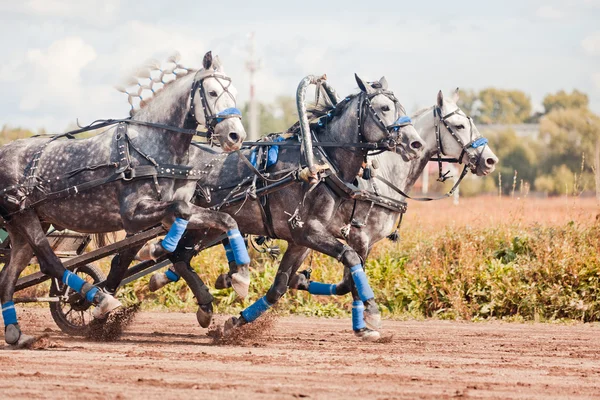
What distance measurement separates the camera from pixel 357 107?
9.20m

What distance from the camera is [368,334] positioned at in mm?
8734

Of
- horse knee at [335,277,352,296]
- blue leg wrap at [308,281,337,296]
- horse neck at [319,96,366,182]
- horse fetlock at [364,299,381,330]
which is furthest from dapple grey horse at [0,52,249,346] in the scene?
blue leg wrap at [308,281,337,296]

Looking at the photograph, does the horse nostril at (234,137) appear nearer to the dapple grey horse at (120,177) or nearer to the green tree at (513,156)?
the dapple grey horse at (120,177)

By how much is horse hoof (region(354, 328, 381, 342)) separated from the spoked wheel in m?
3.00

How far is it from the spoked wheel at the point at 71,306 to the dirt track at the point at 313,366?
6.7 inches

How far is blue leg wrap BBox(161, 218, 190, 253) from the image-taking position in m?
8.14

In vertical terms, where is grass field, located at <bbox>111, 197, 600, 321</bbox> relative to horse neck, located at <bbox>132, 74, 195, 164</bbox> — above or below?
below

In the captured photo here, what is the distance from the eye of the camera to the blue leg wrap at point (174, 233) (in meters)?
8.14

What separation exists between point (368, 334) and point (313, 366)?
1525 millimetres

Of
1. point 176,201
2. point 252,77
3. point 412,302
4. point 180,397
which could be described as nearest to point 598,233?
point 412,302

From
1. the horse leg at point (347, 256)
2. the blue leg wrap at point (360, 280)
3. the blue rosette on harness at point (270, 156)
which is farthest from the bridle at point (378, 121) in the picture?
the blue leg wrap at point (360, 280)

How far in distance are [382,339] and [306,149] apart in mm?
2053

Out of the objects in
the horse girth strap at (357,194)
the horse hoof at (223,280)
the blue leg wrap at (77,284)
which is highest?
the horse girth strap at (357,194)

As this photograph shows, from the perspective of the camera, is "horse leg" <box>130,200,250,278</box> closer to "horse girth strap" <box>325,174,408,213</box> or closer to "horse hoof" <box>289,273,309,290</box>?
"horse girth strap" <box>325,174,408,213</box>
